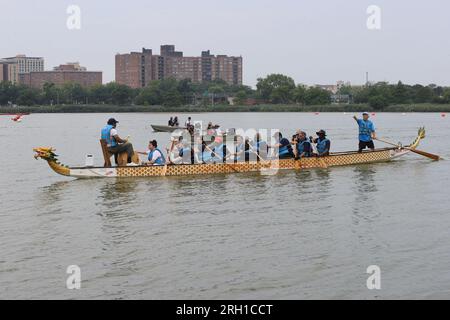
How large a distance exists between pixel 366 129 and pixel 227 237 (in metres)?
13.7

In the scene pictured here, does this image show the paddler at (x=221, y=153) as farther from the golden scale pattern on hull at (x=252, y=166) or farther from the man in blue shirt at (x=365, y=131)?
the man in blue shirt at (x=365, y=131)

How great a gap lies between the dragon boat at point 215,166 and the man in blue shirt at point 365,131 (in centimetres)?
54

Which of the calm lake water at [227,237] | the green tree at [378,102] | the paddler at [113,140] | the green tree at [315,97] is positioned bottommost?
the calm lake water at [227,237]

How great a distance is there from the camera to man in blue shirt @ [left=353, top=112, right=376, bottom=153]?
25719mm

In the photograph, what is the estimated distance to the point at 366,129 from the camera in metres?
25.9

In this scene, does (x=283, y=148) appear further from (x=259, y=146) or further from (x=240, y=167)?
(x=240, y=167)

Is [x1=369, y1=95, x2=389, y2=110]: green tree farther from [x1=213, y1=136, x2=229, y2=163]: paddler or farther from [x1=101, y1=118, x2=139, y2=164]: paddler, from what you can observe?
[x1=101, y1=118, x2=139, y2=164]: paddler

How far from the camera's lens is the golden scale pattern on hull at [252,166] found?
866 inches

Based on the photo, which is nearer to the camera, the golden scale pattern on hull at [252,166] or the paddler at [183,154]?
the golden scale pattern on hull at [252,166]

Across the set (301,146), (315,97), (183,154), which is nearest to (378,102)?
(315,97)

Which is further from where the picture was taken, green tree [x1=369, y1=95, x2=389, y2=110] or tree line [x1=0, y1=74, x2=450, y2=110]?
tree line [x1=0, y1=74, x2=450, y2=110]

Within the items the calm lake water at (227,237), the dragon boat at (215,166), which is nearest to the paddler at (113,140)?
the dragon boat at (215,166)

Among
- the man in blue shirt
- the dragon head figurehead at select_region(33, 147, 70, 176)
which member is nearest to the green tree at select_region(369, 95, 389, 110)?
the man in blue shirt

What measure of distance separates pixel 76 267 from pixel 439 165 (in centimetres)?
1985
